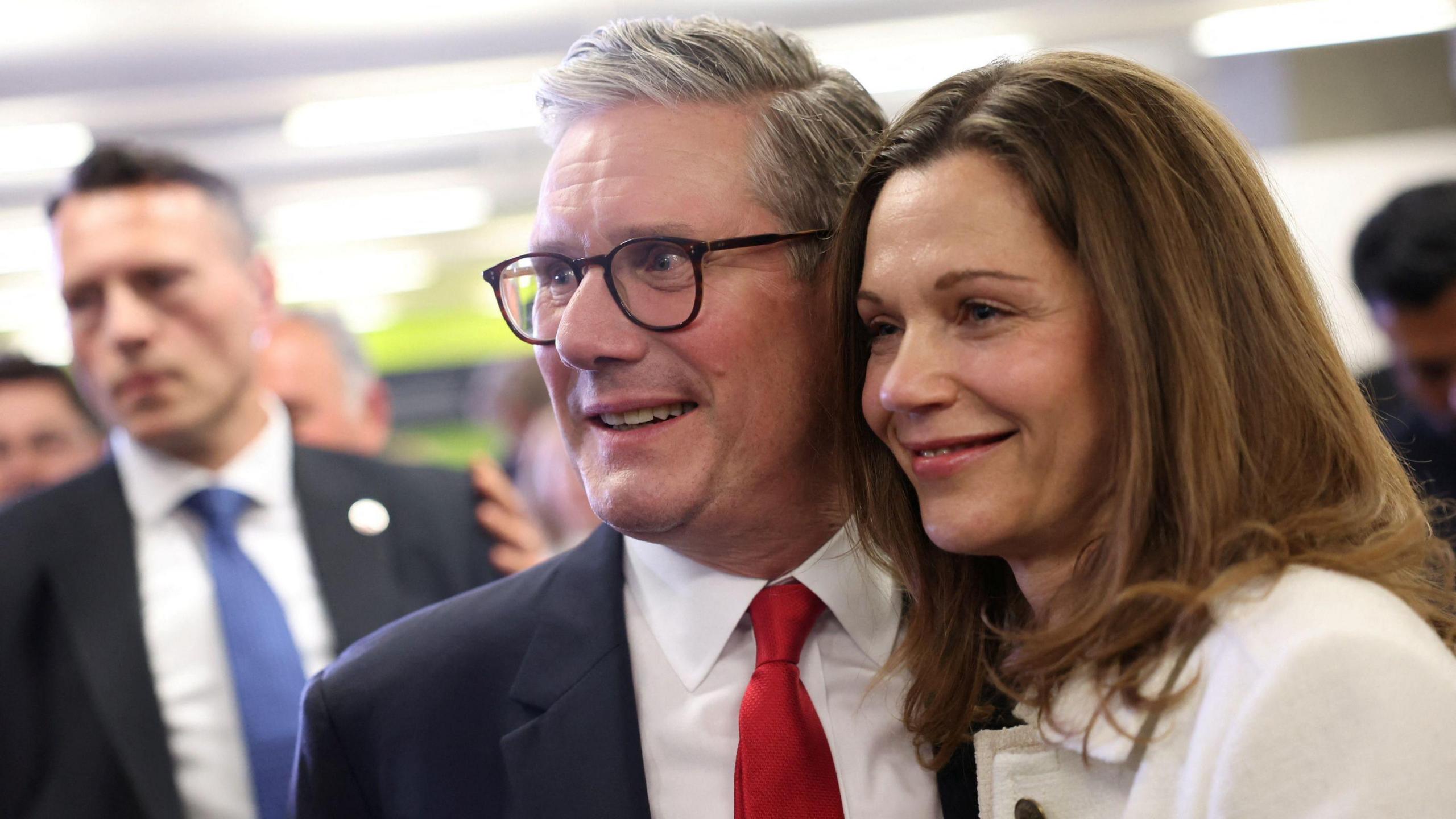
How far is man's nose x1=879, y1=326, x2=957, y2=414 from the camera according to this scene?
1.34 meters

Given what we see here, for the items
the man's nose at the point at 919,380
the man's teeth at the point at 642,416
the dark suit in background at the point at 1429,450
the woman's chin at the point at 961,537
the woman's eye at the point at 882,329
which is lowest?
the dark suit in background at the point at 1429,450

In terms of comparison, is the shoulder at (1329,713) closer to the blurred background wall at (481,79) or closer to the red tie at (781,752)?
the red tie at (781,752)

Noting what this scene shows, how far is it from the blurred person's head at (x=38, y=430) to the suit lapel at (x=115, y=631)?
1.51 meters

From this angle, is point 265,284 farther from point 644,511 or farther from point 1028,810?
point 1028,810

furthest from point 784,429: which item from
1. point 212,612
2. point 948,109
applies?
point 212,612

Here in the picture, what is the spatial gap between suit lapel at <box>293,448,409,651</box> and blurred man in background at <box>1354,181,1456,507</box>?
7.27 ft

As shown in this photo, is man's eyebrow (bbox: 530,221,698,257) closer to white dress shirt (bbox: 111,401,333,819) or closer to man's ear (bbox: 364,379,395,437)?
white dress shirt (bbox: 111,401,333,819)

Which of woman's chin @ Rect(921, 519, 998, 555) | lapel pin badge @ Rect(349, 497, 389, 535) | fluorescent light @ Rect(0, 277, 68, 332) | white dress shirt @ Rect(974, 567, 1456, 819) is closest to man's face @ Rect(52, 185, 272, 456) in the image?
lapel pin badge @ Rect(349, 497, 389, 535)

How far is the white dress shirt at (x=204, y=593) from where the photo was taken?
7.10ft

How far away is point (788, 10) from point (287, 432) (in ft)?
13.4

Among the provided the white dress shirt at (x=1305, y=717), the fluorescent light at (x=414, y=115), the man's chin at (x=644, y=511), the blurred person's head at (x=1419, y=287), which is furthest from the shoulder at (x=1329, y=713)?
the fluorescent light at (x=414, y=115)

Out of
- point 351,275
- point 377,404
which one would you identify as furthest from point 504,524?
point 351,275

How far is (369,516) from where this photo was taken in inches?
98.6

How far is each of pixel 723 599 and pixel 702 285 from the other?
40 centimetres
